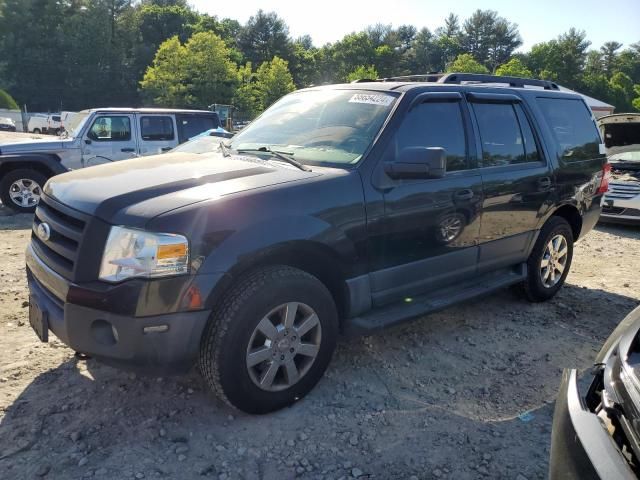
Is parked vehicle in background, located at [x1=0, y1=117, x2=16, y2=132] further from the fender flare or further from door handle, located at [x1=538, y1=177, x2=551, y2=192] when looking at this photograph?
door handle, located at [x1=538, y1=177, x2=551, y2=192]

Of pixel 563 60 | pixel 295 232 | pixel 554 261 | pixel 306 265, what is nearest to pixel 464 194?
pixel 306 265

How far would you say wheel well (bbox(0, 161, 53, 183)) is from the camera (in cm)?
863

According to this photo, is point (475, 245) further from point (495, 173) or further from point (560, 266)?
point (560, 266)

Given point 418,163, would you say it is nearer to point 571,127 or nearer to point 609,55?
point 571,127

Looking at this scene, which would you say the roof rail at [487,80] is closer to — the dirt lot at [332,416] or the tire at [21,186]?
the dirt lot at [332,416]

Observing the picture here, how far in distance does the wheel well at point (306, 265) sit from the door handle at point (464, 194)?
115 centimetres

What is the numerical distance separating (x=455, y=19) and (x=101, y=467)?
386 ft

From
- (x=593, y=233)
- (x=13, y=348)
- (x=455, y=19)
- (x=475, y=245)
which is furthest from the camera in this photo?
(x=455, y=19)

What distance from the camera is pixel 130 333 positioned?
244 cm

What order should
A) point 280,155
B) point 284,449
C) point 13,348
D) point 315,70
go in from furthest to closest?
point 315,70, point 13,348, point 280,155, point 284,449

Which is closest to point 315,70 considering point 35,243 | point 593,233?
point 593,233

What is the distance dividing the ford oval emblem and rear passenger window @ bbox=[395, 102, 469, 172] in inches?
85.6

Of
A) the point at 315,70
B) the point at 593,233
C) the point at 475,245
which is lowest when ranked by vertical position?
the point at 593,233

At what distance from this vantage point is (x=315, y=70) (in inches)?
3073
